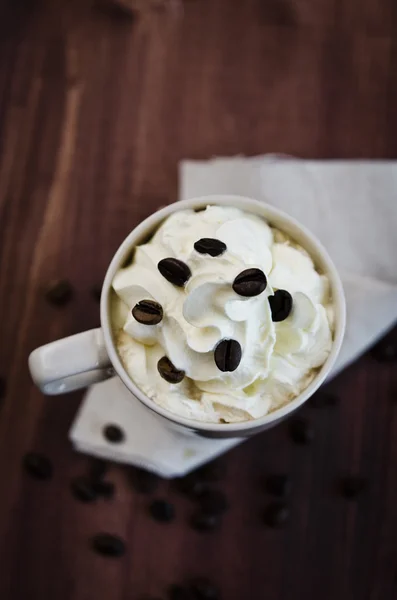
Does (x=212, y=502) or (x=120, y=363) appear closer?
(x=120, y=363)

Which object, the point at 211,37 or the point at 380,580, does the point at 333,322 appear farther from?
the point at 211,37

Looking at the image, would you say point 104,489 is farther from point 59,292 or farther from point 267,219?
point 267,219

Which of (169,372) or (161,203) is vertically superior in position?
(161,203)

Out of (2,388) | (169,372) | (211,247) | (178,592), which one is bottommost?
(178,592)

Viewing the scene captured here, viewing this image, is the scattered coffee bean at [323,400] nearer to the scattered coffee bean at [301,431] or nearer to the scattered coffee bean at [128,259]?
the scattered coffee bean at [301,431]

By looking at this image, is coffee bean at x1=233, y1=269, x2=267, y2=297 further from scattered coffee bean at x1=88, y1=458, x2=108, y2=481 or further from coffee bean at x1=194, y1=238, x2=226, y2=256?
scattered coffee bean at x1=88, y1=458, x2=108, y2=481

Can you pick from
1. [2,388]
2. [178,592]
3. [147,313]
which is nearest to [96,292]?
[2,388]

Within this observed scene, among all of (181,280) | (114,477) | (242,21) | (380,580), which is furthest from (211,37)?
(380,580)
